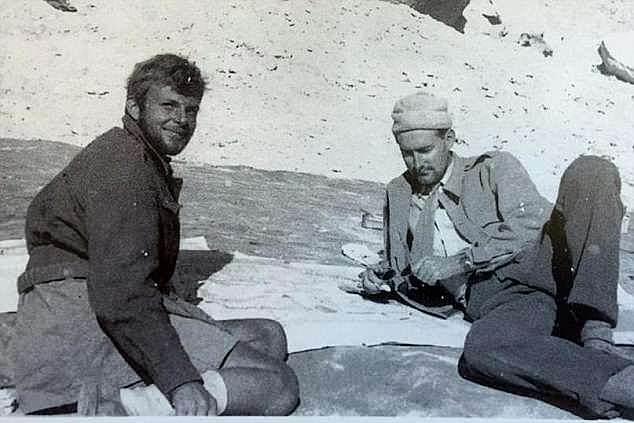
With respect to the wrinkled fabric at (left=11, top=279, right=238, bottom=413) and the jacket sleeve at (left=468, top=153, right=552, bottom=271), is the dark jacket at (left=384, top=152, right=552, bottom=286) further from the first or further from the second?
the wrinkled fabric at (left=11, top=279, right=238, bottom=413)

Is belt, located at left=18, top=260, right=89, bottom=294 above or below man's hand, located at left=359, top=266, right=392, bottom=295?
above

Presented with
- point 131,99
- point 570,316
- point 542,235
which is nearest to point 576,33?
point 542,235

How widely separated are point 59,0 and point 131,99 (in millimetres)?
439

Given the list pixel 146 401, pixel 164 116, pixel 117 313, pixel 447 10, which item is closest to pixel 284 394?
pixel 146 401

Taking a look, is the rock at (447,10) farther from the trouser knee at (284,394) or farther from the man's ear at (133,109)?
the trouser knee at (284,394)

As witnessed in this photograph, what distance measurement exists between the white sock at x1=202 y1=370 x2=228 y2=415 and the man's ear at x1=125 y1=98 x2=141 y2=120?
1.77ft

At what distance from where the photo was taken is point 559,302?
175cm

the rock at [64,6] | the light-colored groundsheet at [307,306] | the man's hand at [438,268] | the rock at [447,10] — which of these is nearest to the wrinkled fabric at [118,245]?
the light-colored groundsheet at [307,306]

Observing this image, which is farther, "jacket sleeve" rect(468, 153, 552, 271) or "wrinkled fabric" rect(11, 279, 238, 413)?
"jacket sleeve" rect(468, 153, 552, 271)

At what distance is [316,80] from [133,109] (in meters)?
0.52

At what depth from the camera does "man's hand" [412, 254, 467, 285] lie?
1807 millimetres

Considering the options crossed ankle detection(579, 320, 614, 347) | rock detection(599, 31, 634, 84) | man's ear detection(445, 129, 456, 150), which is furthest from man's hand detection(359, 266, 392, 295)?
rock detection(599, 31, 634, 84)

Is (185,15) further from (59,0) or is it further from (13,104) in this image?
(13,104)

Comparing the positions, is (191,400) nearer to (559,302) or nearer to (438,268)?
(438,268)
